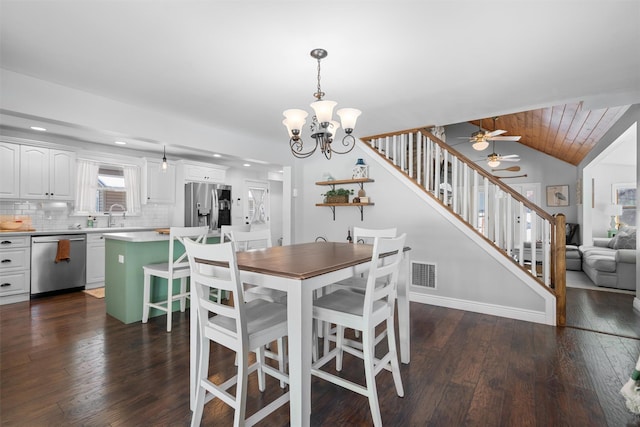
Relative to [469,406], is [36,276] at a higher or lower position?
higher

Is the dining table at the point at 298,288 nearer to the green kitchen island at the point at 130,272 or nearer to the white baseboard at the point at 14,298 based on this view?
the green kitchen island at the point at 130,272

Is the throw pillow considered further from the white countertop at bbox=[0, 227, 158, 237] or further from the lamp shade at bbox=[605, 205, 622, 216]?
the white countertop at bbox=[0, 227, 158, 237]

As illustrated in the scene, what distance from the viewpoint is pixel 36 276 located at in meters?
4.10

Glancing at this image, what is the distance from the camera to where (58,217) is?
4773 millimetres

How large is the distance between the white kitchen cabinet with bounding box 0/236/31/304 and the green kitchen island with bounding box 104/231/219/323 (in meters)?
1.55

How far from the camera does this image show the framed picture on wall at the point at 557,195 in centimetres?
745

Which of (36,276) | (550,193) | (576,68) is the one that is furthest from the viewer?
(550,193)

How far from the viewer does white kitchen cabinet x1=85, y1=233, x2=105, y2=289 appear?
15.1 feet

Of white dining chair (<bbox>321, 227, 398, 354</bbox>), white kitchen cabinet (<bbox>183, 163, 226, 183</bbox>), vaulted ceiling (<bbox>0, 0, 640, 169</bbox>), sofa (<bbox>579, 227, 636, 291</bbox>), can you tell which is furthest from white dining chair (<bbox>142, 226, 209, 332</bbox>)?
sofa (<bbox>579, 227, 636, 291</bbox>)

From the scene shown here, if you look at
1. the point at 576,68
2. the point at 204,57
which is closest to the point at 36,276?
the point at 204,57

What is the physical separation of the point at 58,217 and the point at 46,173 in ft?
2.51

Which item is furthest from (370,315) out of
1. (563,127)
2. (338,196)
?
(563,127)

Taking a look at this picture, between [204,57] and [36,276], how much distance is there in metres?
4.02

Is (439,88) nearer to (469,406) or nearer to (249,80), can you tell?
(249,80)
